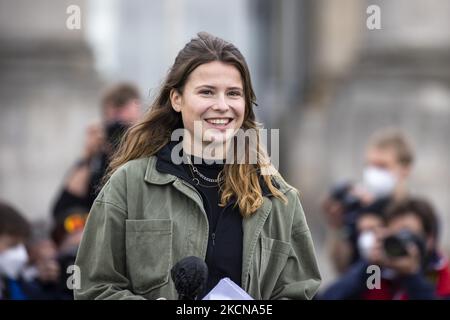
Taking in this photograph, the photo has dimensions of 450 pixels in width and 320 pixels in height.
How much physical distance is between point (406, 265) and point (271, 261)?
3251mm

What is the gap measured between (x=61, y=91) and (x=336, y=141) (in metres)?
4.18

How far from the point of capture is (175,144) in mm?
4586

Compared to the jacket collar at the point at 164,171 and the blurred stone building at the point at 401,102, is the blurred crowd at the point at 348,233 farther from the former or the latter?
the blurred stone building at the point at 401,102

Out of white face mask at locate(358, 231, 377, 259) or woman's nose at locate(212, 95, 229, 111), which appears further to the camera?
white face mask at locate(358, 231, 377, 259)

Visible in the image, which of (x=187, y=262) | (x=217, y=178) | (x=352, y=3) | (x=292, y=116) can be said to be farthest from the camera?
(x=292, y=116)

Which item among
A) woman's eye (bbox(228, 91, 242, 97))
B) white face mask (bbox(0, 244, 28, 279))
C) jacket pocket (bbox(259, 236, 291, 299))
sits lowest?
white face mask (bbox(0, 244, 28, 279))

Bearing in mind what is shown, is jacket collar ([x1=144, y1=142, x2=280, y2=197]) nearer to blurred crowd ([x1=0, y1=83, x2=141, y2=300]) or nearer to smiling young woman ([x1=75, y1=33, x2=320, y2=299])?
smiling young woman ([x1=75, y1=33, x2=320, y2=299])

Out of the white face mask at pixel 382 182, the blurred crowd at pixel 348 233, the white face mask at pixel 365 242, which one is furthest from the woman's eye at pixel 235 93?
the white face mask at pixel 382 182

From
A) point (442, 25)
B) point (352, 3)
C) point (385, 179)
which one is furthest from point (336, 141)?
point (385, 179)

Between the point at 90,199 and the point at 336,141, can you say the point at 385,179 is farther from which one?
the point at 336,141

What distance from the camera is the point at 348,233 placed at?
8.75 m

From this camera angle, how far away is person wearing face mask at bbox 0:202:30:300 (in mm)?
7523

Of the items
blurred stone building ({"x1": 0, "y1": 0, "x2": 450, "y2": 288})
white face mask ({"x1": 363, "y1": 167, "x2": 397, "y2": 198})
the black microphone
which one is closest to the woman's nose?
the black microphone

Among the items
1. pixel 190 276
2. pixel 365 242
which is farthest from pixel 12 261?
pixel 190 276
